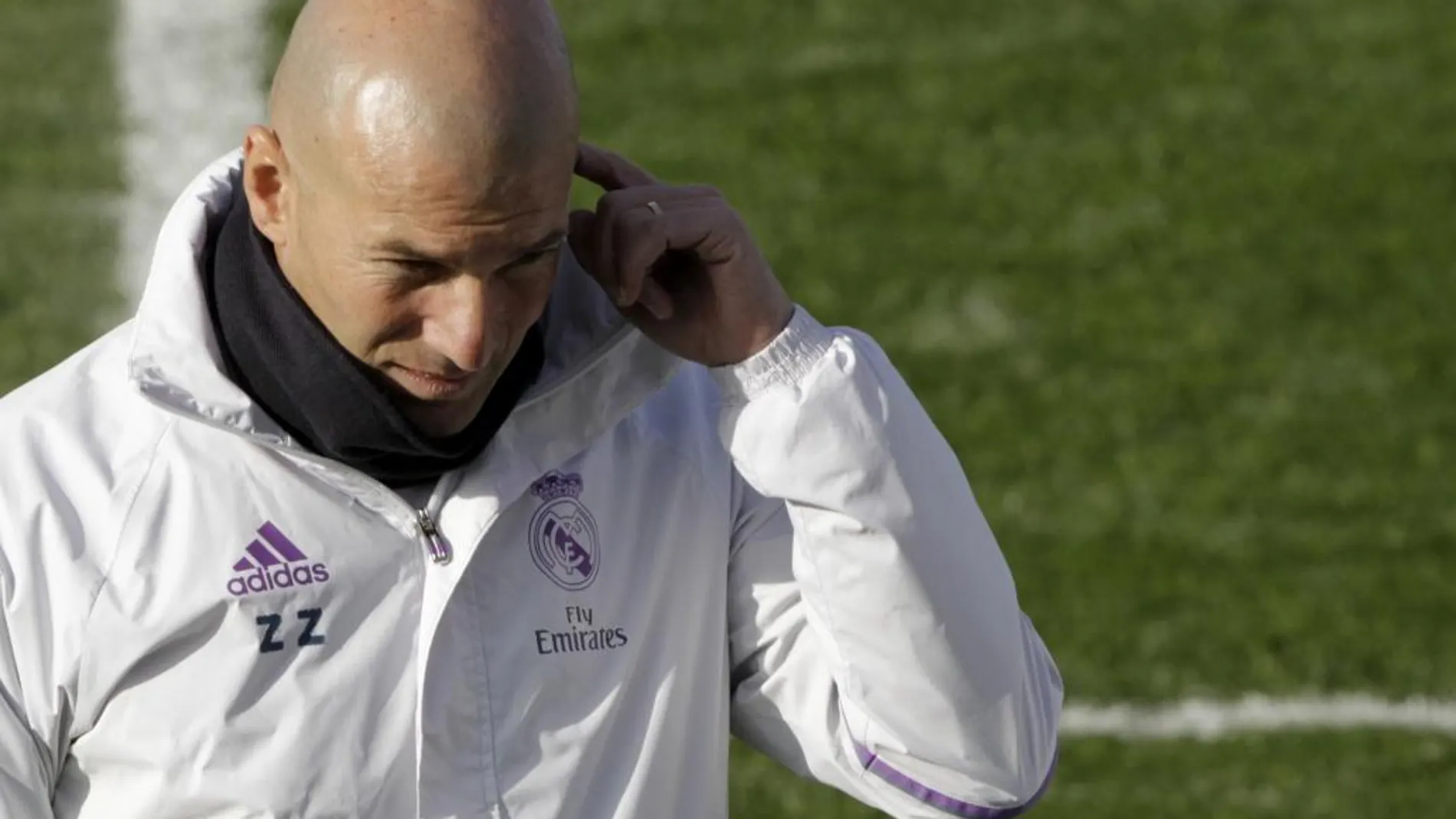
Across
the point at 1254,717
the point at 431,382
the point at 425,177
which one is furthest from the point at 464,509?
the point at 1254,717

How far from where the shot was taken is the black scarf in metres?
2.61

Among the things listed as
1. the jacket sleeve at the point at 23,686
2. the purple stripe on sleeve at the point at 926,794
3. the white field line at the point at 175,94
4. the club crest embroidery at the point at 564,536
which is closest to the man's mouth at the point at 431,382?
the club crest embroidery at the point at 564,536

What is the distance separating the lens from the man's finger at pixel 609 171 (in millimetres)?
2789

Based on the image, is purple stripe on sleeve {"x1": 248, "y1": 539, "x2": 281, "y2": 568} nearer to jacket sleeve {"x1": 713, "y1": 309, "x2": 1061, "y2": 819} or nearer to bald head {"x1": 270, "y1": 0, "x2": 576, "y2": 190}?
bald head {"x1": 270, "y1": 0, "x2": 576, "y2": 190}

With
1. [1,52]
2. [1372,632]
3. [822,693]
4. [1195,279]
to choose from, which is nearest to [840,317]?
[1195,279]

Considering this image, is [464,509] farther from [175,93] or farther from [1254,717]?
[175,93]

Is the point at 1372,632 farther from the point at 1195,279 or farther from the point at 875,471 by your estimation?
the point at 875,471

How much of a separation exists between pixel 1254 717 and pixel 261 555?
11.0ft

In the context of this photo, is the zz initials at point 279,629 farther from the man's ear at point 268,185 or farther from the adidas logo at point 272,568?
the man's ear at point 268,185

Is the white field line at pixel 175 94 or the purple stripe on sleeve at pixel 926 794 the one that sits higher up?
the purple stripe on sleeve at pixel 926 794

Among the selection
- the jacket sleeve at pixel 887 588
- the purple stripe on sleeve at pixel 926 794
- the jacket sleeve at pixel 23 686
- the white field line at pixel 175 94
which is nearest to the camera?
the jacket sleeve at pixel 23 686

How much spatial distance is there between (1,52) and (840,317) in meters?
2.89

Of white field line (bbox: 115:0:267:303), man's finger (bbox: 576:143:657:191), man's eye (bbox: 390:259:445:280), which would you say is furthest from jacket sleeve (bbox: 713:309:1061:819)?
white field line (bbox: 115:0:267:303)

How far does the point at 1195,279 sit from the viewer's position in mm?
6750
